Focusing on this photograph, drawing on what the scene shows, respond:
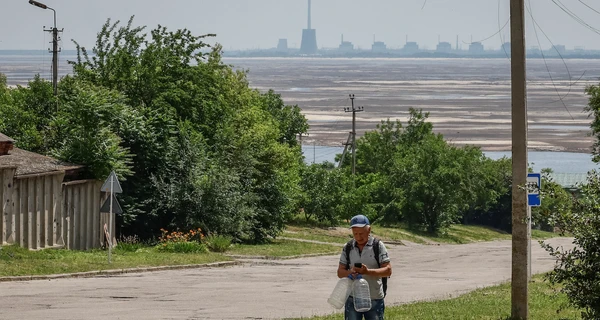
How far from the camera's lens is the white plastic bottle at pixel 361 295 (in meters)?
11.4

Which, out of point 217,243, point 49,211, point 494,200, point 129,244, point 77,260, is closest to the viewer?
point 77,260

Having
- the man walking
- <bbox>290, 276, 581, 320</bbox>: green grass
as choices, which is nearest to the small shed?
<bbox>290, 276, 581, 320</bbox>: green grass

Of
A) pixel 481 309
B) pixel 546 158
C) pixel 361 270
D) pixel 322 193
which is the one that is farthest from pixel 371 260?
pixel 546 158

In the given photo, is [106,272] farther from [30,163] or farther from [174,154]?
[174,154]

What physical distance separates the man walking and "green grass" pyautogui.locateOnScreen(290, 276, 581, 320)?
146 inches

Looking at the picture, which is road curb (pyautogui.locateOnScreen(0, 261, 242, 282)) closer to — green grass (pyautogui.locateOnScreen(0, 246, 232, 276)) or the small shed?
green grass (pyautogui.locateOnScreen(0, 246, 232, 276))

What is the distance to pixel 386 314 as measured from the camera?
16.8 m

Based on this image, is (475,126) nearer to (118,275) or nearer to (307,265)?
(307,265)

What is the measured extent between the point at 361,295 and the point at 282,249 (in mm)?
26145

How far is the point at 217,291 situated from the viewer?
22.0m

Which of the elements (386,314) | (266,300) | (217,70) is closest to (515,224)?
(386,314)

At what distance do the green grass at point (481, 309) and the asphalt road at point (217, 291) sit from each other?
146cm

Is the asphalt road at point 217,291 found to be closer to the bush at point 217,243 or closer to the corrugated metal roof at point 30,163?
the bush at point 217,243

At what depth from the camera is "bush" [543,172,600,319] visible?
1250 cm
